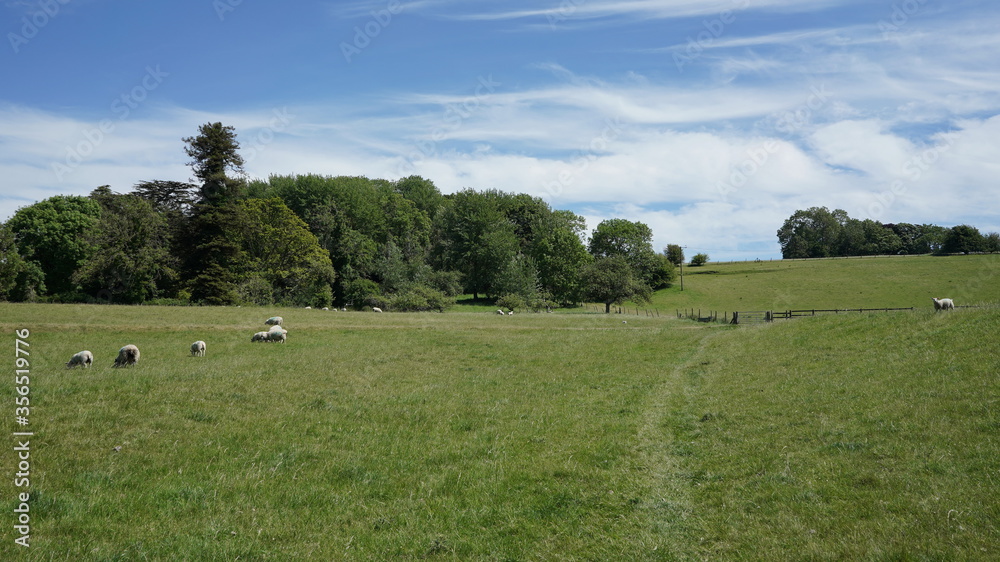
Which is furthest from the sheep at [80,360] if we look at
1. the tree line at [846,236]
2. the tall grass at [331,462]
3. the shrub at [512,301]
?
the tree line at [846,236]

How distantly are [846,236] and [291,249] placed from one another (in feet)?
472

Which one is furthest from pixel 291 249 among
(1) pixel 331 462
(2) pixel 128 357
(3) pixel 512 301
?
(1) pixel 331 462

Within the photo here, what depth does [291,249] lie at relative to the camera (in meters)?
74.9

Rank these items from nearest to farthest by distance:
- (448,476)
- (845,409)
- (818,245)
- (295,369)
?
(448,476), (845,409), (295,369), (818,245)

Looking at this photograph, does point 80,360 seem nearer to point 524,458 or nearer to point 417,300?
point 524,458

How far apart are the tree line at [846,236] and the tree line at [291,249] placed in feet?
200

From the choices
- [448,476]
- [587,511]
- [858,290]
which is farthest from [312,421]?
[858,290]

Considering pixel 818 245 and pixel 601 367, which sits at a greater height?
pixel 818 245

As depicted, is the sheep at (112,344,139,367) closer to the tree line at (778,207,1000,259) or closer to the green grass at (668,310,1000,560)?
the green grass at (668,310,1000,560)

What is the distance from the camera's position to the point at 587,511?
9727mm

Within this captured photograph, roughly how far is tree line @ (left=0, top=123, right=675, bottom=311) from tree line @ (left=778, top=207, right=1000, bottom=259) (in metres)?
60.8

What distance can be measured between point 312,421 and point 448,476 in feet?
17.7

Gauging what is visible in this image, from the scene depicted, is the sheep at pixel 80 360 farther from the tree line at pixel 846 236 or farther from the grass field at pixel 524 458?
the tree line at pixel 846 236

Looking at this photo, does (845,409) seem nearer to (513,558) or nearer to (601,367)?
(513,558)
